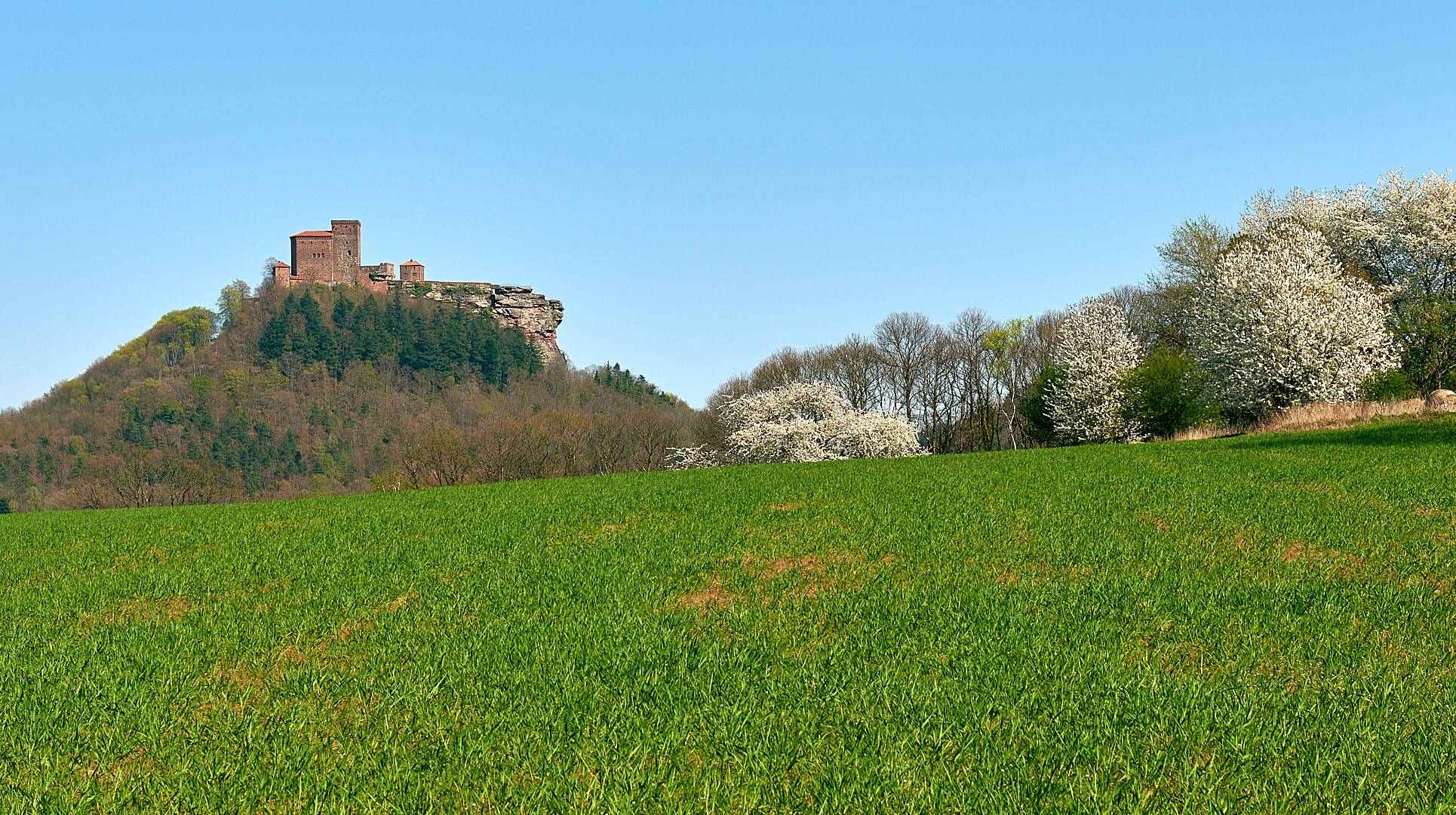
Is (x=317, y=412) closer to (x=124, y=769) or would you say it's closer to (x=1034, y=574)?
(x=1034, y=574)

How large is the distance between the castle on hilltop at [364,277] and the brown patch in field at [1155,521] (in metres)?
173

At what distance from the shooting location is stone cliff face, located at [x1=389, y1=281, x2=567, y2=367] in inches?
7431

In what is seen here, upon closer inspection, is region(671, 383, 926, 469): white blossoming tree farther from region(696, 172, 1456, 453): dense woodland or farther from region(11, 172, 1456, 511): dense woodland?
region(696, 172, 1456, 453): dense woodland

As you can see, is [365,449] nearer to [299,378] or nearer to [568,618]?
[299,378]

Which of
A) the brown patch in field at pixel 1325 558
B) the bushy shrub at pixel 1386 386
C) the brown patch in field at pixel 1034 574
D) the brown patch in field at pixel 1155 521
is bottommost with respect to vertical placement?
the brown patch in field at pixel 1325 558

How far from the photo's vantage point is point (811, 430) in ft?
180

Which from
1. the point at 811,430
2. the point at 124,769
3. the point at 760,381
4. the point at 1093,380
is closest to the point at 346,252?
the point at 760,381

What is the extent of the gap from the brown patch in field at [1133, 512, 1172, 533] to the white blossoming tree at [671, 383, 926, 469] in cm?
4049

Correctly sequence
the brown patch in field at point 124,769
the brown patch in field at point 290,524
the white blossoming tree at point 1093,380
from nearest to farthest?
the brown patch in field at point 124,769
the brown patch in field at point 290,524
the white blossoming tree at point 1093,380

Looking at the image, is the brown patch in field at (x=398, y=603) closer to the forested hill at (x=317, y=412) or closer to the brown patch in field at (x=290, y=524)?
the brown patch in field at (x=290, y=524)

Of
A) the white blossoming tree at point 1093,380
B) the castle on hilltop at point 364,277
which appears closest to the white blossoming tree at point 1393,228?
the white blossoming tree at point 1093,380

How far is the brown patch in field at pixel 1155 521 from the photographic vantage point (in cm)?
1164

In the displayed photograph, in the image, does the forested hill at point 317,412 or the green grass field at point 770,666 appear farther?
the forested hill at point 317,412

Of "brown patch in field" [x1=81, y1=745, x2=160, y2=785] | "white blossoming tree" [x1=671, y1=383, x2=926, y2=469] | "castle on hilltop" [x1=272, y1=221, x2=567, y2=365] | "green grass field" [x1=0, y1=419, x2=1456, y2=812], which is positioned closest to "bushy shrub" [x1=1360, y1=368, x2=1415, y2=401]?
"white blossoming tree" [x1=671, y1=383, x2=926, y2=469]
